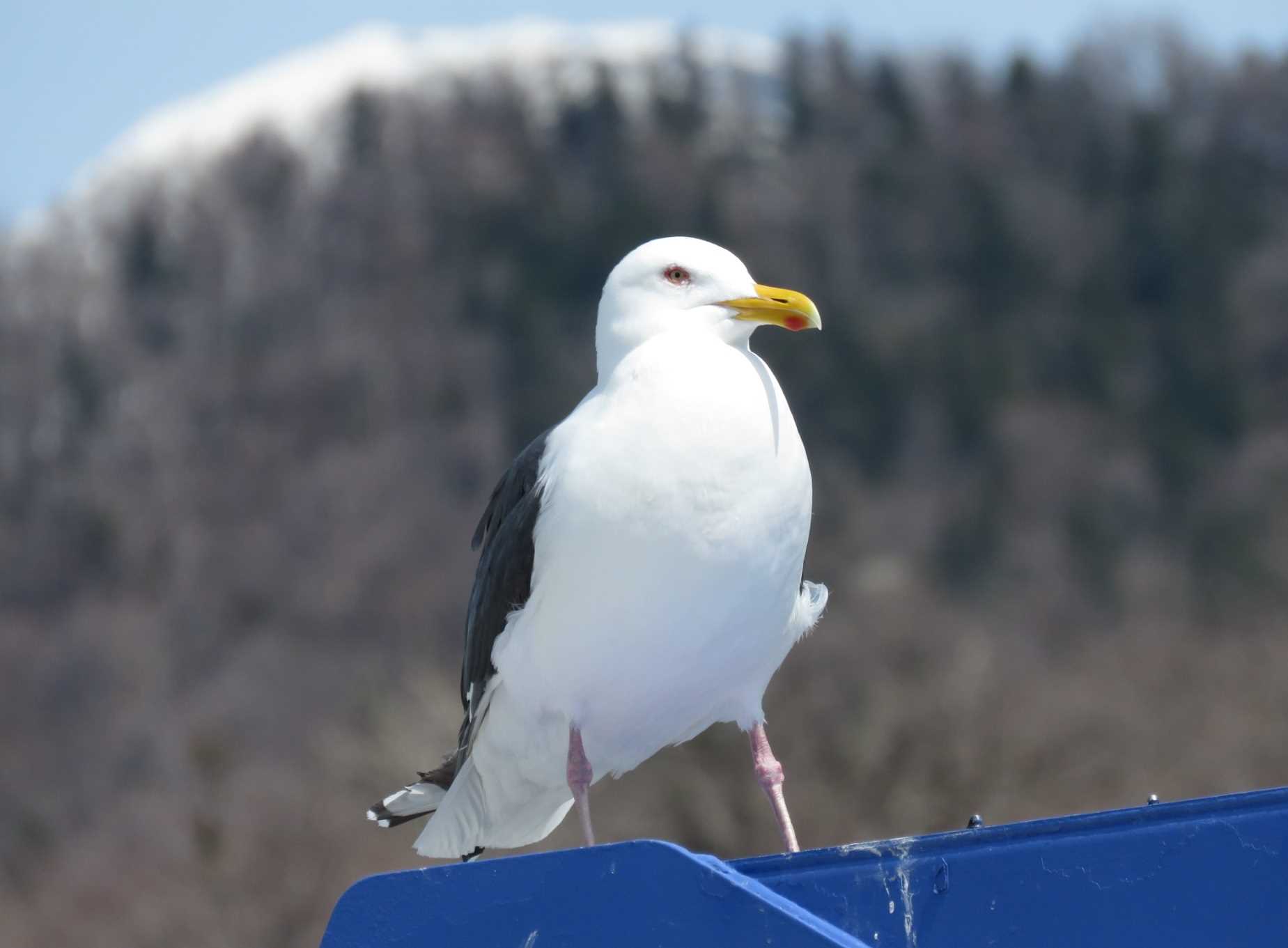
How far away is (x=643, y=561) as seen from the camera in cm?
415

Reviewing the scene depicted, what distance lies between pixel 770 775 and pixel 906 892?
1.50 metres

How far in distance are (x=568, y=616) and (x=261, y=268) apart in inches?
2195

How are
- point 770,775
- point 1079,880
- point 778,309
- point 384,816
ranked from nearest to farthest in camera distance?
point 1079,880 < point 778,309 < point 770,775 < point 384,816

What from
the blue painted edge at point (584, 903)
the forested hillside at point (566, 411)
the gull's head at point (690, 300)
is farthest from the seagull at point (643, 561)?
the forested hillside at point (566, 411)

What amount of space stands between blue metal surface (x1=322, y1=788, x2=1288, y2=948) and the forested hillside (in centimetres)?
2709

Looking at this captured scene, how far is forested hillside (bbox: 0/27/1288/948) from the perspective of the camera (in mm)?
36719

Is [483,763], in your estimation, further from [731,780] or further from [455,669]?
[455,669]

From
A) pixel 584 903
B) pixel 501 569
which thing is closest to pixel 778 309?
pixel 501 569

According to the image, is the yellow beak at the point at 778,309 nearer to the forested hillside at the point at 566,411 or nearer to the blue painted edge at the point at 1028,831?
the blue painted edge at the point at 1028,831

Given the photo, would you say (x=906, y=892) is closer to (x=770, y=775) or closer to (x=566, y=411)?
(x=770, y=775)

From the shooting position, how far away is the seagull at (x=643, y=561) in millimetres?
4156

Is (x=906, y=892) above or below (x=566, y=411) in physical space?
below

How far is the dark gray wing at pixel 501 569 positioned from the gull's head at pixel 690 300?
317mm

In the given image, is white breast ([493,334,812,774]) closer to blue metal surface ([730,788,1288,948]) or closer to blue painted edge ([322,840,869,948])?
blue metal surface ([730,788,1288,948])
